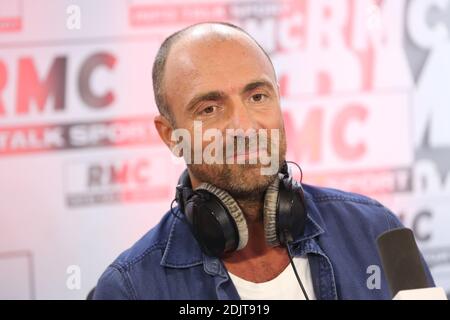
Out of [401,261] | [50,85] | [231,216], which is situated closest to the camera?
[401,261]

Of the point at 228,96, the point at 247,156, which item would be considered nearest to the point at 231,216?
the point at 247,156

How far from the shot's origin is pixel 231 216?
108 centimetres

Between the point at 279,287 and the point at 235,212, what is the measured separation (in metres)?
0.16

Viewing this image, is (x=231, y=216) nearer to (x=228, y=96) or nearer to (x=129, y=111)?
(x=228, y=96)

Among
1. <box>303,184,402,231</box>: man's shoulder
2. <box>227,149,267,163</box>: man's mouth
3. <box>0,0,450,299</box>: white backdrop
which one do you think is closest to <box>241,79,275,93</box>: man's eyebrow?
<box>227,149,267,163</box>: man's mouth

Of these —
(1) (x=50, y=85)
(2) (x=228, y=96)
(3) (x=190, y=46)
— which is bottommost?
(2) (x=228, y=96)

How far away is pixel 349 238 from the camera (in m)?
1.17

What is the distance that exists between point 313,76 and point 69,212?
0.83 metres

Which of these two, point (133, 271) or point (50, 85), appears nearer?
point (133, 271)

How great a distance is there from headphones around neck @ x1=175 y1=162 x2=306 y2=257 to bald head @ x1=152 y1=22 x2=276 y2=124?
8.3 inches

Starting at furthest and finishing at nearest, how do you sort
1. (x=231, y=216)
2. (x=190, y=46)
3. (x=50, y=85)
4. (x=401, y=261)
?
(x=50, y=85) → (x=190, y=46) → (x=231, y=216) → (x=401, y=261)

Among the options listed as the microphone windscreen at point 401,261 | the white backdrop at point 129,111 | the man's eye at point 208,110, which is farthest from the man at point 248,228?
the white backdrop at point 129,111
